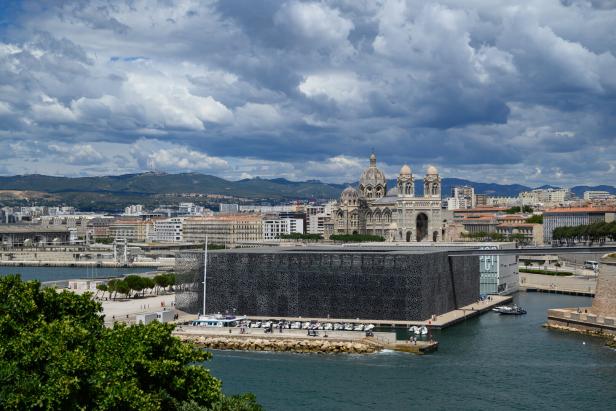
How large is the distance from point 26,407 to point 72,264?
112481 millimetres

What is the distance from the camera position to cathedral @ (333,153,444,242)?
119250 millimetres

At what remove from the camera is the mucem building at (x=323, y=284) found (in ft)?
162

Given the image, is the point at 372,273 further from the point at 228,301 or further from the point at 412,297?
the point at 228,301

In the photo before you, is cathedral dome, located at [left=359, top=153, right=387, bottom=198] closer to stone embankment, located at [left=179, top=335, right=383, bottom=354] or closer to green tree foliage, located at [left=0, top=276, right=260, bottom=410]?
stone embankment, located at [left=179, top=335, right=383, bottom=354]

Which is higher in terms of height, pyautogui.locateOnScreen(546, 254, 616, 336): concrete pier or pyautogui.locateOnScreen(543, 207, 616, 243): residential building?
pyautogui.locateOnScreen(543, 207, 616, 243): residential building

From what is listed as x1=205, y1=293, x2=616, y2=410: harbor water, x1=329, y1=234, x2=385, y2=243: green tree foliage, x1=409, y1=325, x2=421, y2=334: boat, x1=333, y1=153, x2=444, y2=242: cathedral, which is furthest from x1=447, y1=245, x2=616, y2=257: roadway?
x1=329, y1=234, x2=385, y2=243: green tree foliage

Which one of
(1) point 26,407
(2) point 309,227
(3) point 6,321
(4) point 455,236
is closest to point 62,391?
(1) point 26,407

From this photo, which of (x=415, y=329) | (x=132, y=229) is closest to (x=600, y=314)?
(x=415, y=329)

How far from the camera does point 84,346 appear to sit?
2244 centimetres

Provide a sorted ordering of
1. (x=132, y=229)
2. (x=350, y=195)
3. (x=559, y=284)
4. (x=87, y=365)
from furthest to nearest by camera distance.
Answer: (x=132, y=229) → (x=350, y=195) → (x=559, y=284) → (x=87, y=365)

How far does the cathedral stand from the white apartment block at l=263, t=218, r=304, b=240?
2818cm

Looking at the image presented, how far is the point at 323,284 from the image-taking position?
50.6 meters

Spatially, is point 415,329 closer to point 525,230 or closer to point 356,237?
point 356,237

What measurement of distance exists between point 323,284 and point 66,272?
7164 cm
